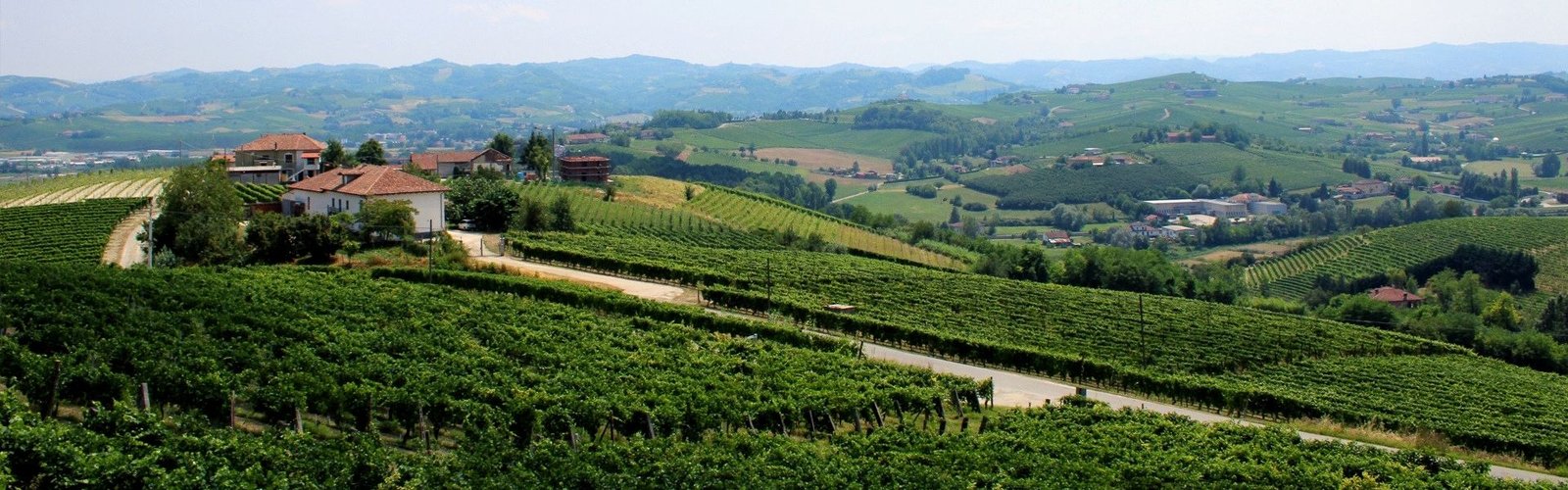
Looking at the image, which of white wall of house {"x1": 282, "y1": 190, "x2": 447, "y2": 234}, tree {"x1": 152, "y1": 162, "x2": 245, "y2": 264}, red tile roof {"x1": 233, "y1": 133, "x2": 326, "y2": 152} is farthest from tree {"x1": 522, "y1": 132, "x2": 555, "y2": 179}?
tree {"x1": 152, "y1": 162, "x2": 245, "y2": 264}

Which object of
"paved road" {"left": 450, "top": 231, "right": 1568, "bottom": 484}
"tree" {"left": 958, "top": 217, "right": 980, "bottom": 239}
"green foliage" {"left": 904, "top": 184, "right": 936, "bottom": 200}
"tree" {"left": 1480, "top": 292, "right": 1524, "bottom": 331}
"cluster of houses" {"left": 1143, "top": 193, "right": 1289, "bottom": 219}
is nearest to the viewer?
"paved road" {"left": 450, "top": 231, "right": 1568, "bottom": 484}

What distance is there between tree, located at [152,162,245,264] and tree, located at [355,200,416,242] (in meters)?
5.20

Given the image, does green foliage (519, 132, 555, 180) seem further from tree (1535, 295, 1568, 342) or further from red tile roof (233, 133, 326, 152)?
tree (1535, 295, 1568, 342)

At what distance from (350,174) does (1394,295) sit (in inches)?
2704

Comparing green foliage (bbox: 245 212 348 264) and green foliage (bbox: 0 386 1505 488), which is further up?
green foliage (bbox: 245 212 348 264)

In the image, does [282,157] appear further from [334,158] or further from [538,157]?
[538,157]

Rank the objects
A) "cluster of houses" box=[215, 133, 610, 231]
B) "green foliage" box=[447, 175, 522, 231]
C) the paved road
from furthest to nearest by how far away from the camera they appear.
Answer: "green foliage" box=[447, 175, 522, 231], "cluster of houses" box=[215, 133, 610, 231], the paved road

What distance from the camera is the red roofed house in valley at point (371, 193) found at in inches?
2341

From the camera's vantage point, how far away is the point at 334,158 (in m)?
79.8

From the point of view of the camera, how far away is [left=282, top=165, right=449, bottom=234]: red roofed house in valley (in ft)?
195

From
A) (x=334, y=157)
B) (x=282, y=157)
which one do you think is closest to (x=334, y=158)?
(x=334, y=157)

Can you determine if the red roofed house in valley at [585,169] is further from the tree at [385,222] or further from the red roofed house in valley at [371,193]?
the tree at [385,222]

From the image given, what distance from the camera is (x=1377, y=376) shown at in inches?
1768

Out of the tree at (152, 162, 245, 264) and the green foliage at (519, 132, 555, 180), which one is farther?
the green foliage at (519, 132, 555, 180)
